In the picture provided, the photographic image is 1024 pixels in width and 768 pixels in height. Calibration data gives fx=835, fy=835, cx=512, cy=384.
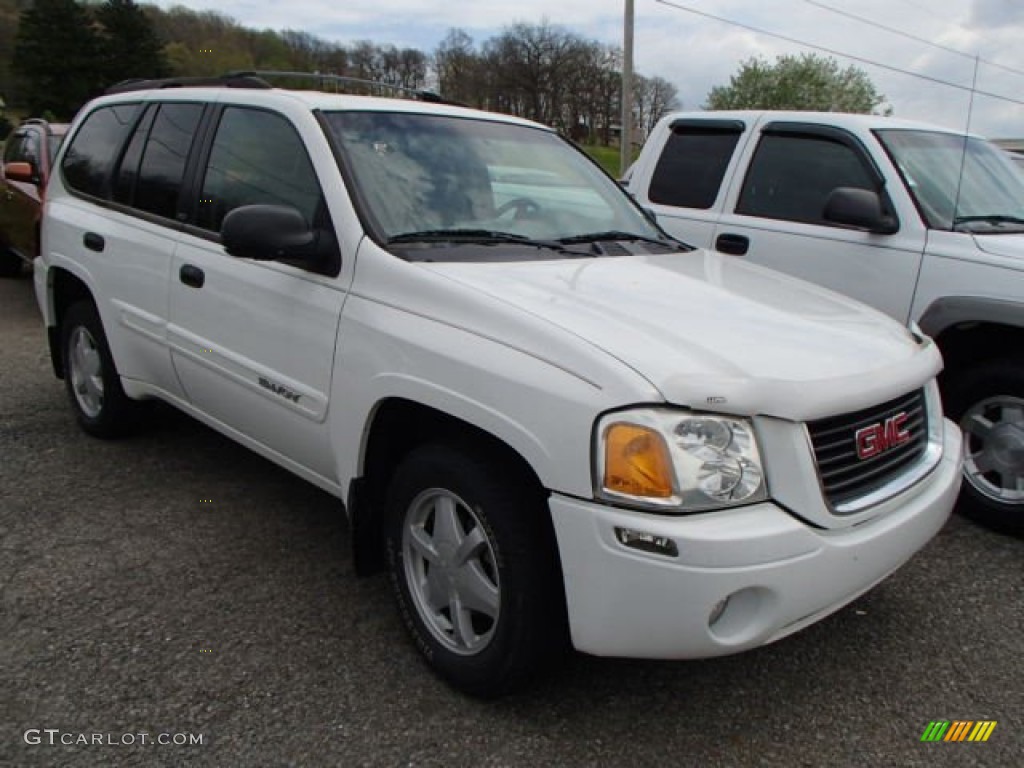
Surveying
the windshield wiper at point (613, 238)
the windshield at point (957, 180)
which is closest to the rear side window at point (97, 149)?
the windshield wiper at point (613, 238)

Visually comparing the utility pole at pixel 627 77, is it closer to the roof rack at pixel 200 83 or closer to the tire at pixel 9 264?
the tire at pixel 9 264

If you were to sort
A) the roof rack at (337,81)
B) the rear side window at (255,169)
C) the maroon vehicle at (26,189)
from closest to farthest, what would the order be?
the rear side window at (255,169)
the roof rack at (337,81)
the maroon vehicle at (26,189)

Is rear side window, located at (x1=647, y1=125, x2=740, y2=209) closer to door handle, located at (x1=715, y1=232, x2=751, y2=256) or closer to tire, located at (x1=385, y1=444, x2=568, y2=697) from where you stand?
door handle, located at (x1=715, y1=232, x2=751, y2=256)

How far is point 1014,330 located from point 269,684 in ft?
11.6

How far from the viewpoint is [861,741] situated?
2.42 m

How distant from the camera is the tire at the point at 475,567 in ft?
7.43

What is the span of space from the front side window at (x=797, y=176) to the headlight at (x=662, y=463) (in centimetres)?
282

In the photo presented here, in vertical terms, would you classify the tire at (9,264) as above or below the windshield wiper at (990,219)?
below

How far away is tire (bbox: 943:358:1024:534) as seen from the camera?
3.75m

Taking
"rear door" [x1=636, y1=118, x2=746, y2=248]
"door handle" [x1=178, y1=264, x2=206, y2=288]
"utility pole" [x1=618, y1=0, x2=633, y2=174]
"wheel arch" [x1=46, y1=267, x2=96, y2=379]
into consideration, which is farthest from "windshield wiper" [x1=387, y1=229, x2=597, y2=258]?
"utility pole" [x1=618, y1=0, x2=633, y2=174]

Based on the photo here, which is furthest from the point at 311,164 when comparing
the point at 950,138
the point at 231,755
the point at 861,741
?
the point at 950,138

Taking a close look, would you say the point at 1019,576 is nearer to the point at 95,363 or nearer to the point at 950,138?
the point at 950,138

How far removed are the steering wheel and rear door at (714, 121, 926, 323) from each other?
1921 mm

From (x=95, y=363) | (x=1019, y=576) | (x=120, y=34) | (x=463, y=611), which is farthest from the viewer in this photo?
(x=120, y=34)
